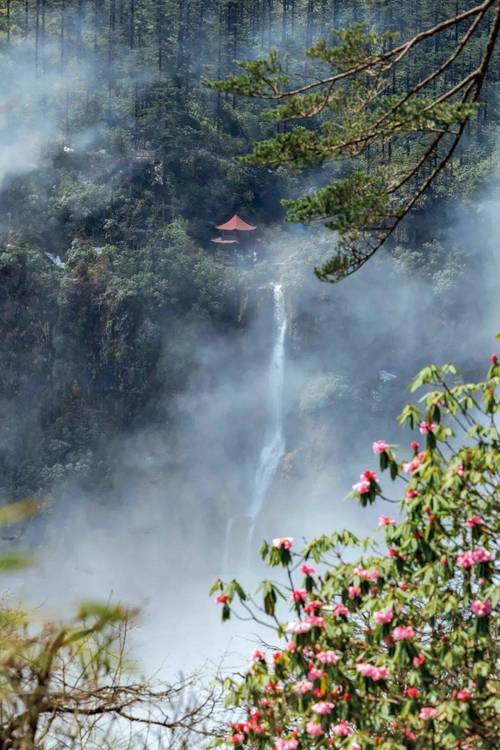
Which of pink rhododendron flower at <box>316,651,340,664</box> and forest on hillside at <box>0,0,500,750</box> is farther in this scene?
forest on hillside at <box>0,0,500,750</box>

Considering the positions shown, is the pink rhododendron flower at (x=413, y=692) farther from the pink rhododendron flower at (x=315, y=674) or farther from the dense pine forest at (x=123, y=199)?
the dense pine forest at (x=123, y=199)

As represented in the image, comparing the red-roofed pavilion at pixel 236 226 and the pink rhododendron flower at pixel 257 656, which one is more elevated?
the red-roofed pavilion at pixel 236 226

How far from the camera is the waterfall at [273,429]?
2002 cm

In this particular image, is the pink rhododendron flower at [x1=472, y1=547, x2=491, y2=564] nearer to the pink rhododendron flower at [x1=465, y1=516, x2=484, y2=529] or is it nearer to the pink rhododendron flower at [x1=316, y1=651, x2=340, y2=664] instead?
the pink rhododendron flower at [x1=465, y1=516, x2=484, y2=529]

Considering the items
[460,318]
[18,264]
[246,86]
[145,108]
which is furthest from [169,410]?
[246,86]

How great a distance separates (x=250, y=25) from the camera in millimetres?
31188

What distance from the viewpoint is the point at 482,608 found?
130 inches

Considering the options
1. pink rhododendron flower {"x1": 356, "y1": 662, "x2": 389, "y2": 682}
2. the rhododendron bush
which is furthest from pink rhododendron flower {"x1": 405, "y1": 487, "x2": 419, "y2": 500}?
pink rhododendron flower {"x1": 356, "y1": 662, "x2": 389, "y2": 682}

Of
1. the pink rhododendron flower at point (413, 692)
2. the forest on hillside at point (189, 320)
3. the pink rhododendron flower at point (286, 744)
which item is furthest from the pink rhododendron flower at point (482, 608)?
the forest on hillside at point (189, 320)

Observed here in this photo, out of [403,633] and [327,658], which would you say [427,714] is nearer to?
[403,633]

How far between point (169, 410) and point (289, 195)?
7951mm

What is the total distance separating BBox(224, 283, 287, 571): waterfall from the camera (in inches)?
788

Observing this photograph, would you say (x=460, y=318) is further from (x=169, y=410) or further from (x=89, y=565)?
(x=89, y=565)

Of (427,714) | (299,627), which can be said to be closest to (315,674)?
(299,627)
